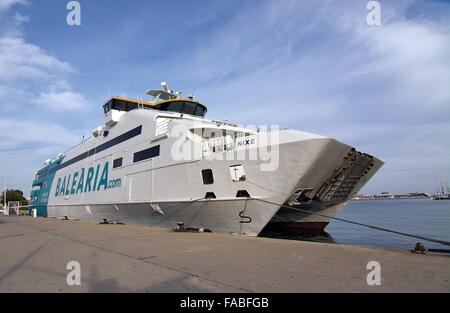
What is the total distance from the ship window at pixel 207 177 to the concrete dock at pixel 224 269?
3352mm

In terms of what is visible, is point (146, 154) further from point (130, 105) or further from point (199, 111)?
point (130, 105)

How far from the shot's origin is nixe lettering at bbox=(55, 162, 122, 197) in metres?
15.6

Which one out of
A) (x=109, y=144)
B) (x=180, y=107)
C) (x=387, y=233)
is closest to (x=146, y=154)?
(x=180, y=107)

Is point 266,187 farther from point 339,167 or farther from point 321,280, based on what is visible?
point 321,280

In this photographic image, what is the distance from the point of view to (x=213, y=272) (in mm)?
4125

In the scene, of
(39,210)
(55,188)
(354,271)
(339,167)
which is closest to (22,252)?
(354,271)

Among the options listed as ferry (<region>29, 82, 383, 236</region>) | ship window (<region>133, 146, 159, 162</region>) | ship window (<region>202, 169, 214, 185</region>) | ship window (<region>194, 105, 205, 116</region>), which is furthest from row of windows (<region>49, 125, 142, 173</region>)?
ship window (<region>202, 169, 214, 185</region>)

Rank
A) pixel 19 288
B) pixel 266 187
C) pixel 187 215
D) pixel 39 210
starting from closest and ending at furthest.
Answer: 1. pixel 19 288
2. pixel 266 187
3. pixel 187 215
4. pixel 39 210

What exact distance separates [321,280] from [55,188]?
26454mm

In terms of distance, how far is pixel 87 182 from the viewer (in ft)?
59.2

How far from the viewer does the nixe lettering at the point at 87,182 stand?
15.6 meters

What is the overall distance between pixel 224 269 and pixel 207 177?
544 centimetres

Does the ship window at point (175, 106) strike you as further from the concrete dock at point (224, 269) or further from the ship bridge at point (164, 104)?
the concrete dock at point (224, 269)

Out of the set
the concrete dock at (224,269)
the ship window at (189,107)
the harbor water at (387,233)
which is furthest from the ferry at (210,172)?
the concrete dock at (224,269)
